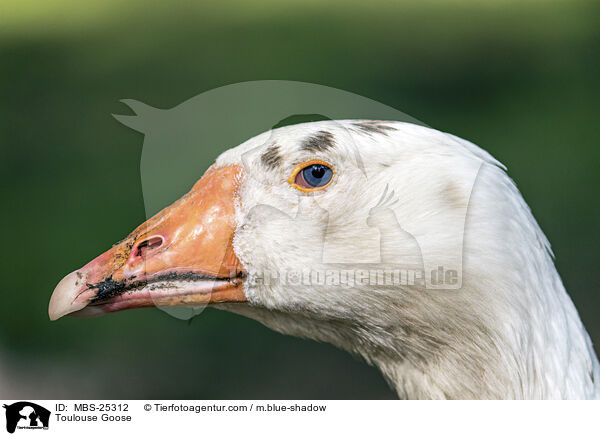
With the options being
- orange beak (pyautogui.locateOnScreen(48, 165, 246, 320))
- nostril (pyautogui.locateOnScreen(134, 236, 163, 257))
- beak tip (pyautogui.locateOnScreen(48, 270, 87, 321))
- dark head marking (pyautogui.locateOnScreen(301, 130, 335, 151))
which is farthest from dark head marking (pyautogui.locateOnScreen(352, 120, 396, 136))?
beak tip (pyautogui.locateOnScreen(48, 270, 87, 321))

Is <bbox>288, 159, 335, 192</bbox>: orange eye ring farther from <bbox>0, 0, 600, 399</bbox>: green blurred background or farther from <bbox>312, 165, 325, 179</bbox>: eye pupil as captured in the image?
<bbox>0, 0, 600, 399</bbox>: green blurred background

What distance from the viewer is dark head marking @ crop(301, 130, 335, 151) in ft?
5.92

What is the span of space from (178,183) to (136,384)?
242 cm

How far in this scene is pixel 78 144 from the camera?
3701 mm

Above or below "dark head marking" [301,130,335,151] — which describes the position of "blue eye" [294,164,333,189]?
below

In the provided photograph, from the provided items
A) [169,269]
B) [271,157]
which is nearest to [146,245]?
[169,269]

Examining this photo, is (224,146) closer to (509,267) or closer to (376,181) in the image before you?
(376,181)

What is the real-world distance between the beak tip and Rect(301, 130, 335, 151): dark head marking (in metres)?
0.85

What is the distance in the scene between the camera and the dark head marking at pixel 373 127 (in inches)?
73.0
